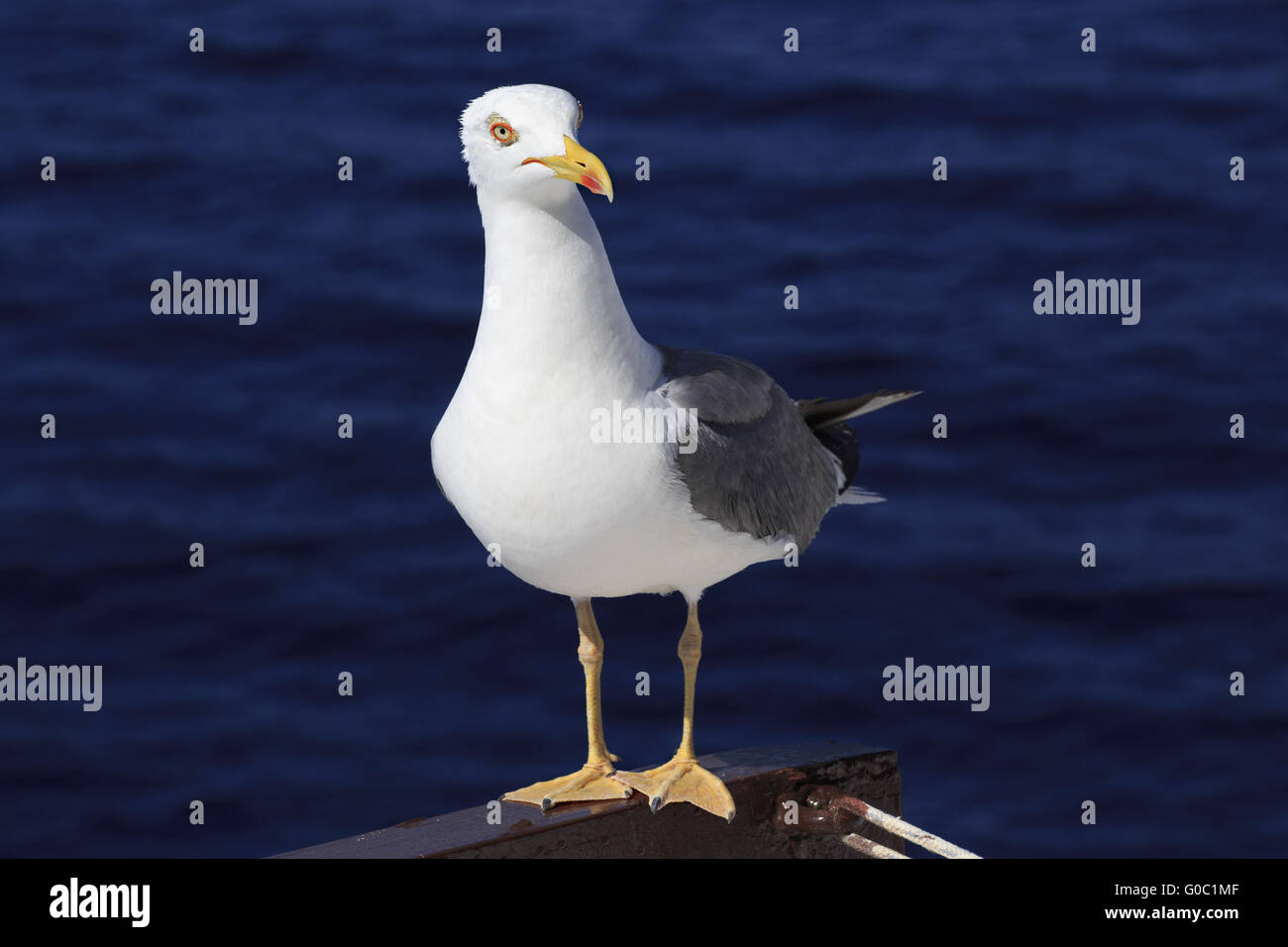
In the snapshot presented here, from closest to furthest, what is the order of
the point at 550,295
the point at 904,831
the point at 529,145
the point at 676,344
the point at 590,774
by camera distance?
the point at 529,145 < the point at 550,295 < the point at 904,831 < the point at 590,774 < the point at 676,344

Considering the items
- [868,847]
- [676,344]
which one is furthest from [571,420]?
[676,344]

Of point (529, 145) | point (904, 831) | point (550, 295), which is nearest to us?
point (529, 145)

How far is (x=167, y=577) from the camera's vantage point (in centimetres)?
1892

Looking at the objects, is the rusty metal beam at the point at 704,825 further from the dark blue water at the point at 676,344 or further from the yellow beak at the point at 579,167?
the dark blue water at the point at 676,344

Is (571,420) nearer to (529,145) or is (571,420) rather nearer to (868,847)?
(529,145)

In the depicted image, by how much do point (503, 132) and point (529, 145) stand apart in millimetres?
164

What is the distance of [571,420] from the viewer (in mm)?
8023

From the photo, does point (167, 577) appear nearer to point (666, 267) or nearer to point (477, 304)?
point (477, 304)

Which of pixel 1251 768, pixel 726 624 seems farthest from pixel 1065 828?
pixel 726 624

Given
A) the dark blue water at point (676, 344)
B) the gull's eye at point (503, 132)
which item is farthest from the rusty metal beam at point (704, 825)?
the dark blue water at point (676, 344)

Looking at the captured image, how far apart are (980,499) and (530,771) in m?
5.84

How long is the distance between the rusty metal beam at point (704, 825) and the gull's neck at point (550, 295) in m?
1.93

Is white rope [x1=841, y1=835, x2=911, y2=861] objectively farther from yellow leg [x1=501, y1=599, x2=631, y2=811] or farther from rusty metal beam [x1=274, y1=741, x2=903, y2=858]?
yellow leg [x1=501, y1=599, x2=631, y2=811]

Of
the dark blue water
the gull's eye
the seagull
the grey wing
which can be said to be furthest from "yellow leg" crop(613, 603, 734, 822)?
the dark blue water
